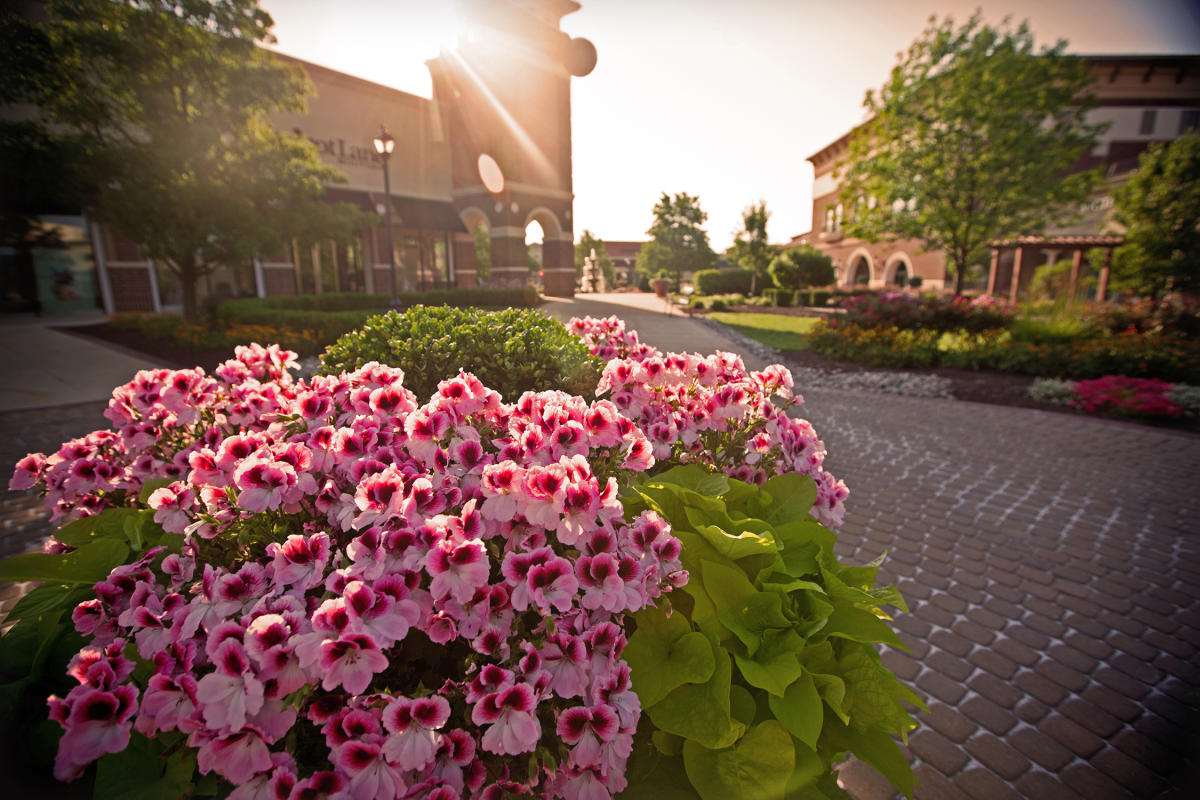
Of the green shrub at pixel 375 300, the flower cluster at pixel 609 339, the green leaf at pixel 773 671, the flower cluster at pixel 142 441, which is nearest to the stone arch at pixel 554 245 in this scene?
the green shrub at pixel 375 300

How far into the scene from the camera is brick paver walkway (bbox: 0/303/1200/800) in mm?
2686

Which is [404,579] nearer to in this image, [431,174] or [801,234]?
[431,174]

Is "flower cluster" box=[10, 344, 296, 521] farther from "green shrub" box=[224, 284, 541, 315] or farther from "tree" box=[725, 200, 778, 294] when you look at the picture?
"tree" box=[725, 200, 778, 294]

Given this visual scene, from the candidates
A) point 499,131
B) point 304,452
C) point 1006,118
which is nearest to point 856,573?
point 304,452

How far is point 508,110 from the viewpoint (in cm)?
2653

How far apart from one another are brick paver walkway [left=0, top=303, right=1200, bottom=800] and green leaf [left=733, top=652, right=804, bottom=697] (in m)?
1.56

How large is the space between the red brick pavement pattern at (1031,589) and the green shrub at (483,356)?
7.95ft

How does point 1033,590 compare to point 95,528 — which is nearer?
point 95,528

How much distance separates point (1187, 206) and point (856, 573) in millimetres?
31712

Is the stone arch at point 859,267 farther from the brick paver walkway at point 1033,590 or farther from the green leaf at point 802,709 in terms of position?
the green leaf at point 802,709

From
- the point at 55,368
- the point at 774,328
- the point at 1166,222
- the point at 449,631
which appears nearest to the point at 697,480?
the point at 449,631

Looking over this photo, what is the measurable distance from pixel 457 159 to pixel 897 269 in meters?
35.7

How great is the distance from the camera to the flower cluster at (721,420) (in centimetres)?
254

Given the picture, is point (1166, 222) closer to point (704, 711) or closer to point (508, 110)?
point (508, 110)
